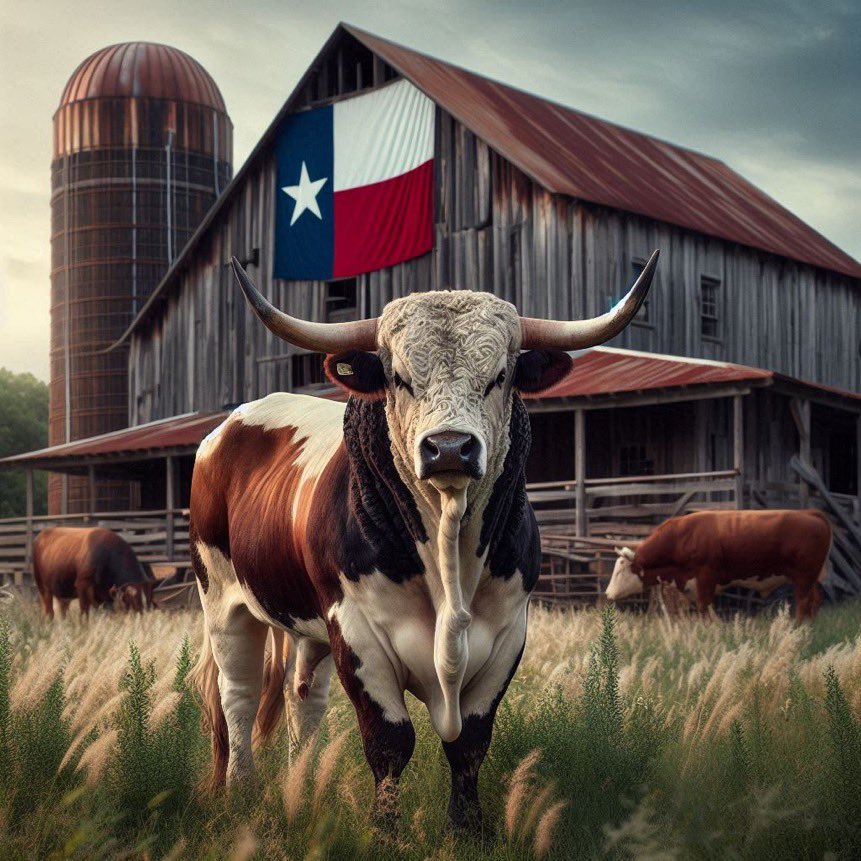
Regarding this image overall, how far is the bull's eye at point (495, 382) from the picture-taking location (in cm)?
433

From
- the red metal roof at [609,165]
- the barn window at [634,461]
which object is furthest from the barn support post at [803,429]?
the red metal roof at [609,165]

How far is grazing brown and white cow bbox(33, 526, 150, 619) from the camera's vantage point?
18.1 meters

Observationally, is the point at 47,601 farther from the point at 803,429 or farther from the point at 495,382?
the point at 495,382

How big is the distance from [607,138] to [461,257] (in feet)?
19.5

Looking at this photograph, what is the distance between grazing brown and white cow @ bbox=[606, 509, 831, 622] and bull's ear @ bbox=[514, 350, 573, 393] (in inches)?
422

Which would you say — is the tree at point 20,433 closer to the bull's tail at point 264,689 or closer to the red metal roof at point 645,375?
the red metal roof at point 645,375

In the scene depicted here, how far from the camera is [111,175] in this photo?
38.0 m

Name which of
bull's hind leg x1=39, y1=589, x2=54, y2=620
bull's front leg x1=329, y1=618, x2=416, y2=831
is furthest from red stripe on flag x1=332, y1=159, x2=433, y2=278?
bull's front leg x1=329, y1=618, x2=416, y2=831

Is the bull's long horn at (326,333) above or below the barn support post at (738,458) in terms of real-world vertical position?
above

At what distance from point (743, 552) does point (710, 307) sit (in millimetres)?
10172

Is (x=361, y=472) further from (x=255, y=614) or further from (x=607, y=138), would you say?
(x=607, y=138)

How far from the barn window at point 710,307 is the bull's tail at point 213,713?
19.1 m

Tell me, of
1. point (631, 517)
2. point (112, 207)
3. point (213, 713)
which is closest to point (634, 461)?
point (631, 517)

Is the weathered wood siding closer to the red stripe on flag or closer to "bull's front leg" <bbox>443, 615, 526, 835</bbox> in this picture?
the red stripe on flag
